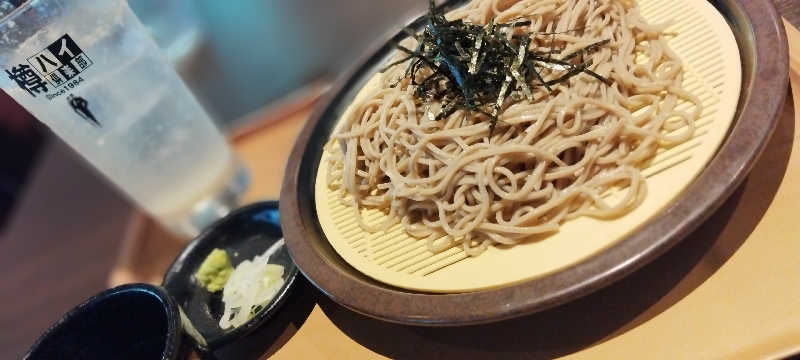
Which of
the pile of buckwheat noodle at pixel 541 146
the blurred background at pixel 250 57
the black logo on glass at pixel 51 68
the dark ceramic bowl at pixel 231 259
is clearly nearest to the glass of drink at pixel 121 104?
the black logo on glass at pixel 51 68

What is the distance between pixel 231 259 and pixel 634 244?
56.3 inches

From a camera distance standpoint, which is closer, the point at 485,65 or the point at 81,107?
the point at 485,65

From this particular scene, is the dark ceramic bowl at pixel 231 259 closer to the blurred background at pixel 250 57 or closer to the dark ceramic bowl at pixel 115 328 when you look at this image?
the dark ceramic bowl at pixel 115 328

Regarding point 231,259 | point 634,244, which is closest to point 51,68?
point 231,259

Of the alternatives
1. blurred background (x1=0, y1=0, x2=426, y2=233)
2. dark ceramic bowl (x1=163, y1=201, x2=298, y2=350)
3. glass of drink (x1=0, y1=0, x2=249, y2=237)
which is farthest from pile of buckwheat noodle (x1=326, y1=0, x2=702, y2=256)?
blurred background (x1=0, y1=0, x2=426, y2=233)

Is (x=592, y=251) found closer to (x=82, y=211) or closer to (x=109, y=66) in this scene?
(x=109, y=66)

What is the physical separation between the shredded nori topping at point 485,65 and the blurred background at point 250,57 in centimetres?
222

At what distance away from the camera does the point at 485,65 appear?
1.71 metres

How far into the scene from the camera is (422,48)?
1853mm

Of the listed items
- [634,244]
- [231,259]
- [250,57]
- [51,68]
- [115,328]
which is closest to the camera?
[634,244]

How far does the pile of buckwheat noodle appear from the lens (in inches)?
58.5

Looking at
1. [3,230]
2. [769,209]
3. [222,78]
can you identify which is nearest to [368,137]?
[769,209]

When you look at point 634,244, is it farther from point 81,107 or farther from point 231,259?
point 81,107

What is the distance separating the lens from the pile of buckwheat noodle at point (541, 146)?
4.88 ft
